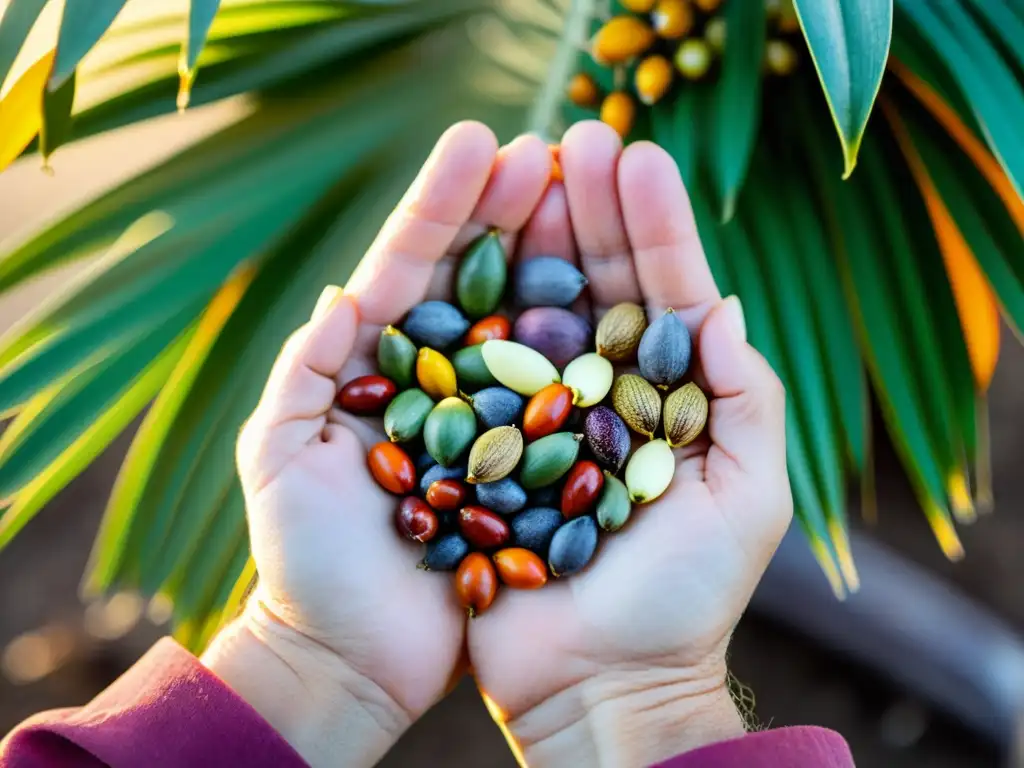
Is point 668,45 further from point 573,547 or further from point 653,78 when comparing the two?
point 573,547

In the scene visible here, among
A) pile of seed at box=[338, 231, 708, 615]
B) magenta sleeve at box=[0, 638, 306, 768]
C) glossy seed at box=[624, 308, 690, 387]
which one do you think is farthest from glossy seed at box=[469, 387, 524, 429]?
magenta sleeve at box=[0, 638, 306, 768]

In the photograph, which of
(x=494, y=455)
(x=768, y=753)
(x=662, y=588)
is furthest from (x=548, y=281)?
(x=768, y=753)

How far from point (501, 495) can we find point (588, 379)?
0.11 meters

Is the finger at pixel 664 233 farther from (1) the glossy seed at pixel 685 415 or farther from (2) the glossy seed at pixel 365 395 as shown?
(2) the glossy seed at pixel 365 395

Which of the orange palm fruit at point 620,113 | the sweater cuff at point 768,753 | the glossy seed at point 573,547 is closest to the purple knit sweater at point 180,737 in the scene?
the sweater cuff at point 768,753

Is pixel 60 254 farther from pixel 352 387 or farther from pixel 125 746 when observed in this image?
pixel 125 746

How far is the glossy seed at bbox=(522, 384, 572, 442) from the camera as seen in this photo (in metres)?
0.67

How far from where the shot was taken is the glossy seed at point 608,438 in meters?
0.67

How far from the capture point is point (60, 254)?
0.76 m

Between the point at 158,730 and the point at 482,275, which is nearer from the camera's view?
the point at 158,730

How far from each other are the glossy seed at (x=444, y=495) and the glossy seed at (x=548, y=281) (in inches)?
6.2

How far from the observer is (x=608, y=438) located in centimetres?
66

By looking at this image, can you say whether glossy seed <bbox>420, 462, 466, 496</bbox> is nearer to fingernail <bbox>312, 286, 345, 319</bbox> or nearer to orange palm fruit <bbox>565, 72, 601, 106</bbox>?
fingernail <bbox>312, 286, 345, 319</bbox>

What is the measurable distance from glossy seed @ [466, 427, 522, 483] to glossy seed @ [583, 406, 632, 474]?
55 millimetres
